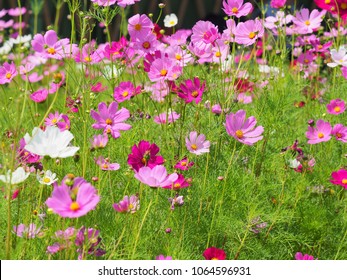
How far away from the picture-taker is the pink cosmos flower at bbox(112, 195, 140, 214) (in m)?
1.19

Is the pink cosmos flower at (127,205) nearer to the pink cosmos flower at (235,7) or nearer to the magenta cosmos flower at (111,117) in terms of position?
the magenta cosmos flower at (111,117)

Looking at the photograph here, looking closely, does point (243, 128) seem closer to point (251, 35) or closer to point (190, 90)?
point (190, 90)

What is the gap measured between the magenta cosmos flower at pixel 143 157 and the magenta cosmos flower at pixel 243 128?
0.18m

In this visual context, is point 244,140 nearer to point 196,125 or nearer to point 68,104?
point 196,125

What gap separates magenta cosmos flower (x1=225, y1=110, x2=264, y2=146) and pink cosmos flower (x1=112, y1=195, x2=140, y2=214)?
27 centimetres

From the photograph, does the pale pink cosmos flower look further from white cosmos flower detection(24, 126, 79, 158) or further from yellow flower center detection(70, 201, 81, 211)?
yellow flower center detection(70, 201, 81, 211)

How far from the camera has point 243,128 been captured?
1.40m

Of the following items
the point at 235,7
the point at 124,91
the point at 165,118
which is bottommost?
the point at 165,118

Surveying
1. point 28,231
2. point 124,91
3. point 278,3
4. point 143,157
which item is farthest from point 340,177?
point 278,3

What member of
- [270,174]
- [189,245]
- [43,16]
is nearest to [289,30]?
[270,174]

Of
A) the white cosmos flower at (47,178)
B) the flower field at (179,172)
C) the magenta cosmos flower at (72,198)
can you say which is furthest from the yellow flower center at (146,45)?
the magenta cosmos flower at (72,198)

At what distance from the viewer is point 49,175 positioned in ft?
4.36

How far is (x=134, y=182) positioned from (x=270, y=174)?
38cm

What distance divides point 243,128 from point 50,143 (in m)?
0.47
